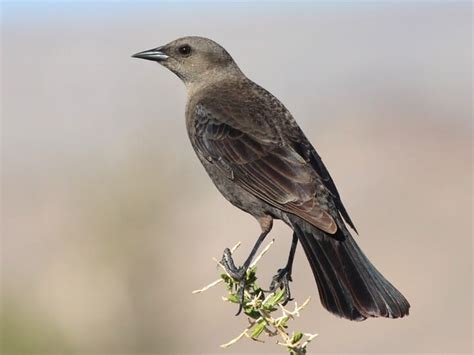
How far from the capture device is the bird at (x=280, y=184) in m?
4.75

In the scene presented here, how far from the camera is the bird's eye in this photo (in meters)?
6.75

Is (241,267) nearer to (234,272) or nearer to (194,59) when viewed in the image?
(234,272)

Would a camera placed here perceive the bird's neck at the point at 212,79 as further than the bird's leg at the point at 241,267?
Yes

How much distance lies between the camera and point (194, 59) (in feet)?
22.0

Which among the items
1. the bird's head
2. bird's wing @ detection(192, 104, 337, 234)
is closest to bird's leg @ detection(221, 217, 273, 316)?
bird's wing @ detection(192, 104, 337, 234)

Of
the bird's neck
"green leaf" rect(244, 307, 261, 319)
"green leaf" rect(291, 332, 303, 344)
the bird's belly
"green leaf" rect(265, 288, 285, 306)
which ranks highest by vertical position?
the bird's neck

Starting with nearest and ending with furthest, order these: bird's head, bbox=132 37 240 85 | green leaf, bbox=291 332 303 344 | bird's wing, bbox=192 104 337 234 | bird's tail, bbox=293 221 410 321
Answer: green leaf, bbox=291 332 303 344 → bird's tail, bbox=293 221 410 321 → bird's wing, bbox=192 104 337 234 → bird's head, bbox=132 37 240 85

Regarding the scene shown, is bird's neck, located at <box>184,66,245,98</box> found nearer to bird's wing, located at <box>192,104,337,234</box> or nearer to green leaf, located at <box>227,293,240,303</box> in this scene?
bird's wing, located at <box>192,104,337,234</box>

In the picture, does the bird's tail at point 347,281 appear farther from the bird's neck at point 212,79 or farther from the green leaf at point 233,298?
the bird's neck at point 212,79

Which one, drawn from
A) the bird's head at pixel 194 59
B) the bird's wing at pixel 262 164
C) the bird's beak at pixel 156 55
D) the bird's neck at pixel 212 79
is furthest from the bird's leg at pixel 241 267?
the bird's beak at pixel 156 55

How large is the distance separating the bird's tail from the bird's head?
1.75 metres

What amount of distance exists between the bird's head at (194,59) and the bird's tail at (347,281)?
175cm

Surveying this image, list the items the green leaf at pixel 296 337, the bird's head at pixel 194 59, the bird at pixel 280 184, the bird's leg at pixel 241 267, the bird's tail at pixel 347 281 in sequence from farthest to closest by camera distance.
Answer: the bird's head at pixel 194 59 → the bird at pixel 280 184 → the bird's tail at pixel 347 281 → the bird's leg at pixel 241 267 → the green leaf at pixel 296 337

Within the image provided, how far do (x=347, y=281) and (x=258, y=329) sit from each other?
157 cm
